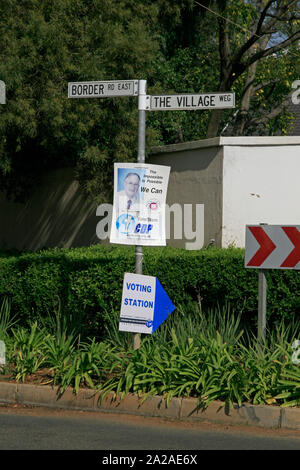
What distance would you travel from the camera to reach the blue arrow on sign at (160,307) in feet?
29.4

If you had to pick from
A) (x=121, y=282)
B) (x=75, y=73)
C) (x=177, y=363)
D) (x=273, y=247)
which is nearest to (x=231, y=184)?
(x=121, y=282)

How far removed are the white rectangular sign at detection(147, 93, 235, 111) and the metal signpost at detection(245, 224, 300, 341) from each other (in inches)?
55.5

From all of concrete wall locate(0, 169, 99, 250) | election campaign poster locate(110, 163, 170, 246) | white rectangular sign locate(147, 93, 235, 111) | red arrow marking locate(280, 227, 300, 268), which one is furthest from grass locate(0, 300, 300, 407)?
concrete wall locate(0, 169, 99, 250)

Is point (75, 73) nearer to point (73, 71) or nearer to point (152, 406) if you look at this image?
point (73, 71)

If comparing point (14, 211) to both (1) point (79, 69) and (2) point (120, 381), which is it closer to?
(1) point (79, 69)

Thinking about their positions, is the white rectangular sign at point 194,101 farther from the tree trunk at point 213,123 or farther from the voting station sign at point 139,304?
the tree trunk at point 213,123

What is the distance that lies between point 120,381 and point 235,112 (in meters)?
14.6

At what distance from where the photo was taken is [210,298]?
9.98 meters

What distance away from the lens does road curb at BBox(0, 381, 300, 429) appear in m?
7.54

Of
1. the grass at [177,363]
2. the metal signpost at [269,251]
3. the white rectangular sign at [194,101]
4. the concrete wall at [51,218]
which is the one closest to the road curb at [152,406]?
the grass at [177,363]

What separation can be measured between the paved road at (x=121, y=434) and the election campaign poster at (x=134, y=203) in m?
2.00

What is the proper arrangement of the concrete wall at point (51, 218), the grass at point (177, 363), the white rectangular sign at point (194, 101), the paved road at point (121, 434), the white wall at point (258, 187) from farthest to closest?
the concrete wall at point (51, 218) → the white wall at point (258, 187) → the white rectangular sign at point (194, 101) → the grass at point (177, 363) → the paved road at point (121, 434)

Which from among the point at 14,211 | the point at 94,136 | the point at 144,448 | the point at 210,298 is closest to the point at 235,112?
the point at 14,211

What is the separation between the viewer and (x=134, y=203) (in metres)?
8.95
